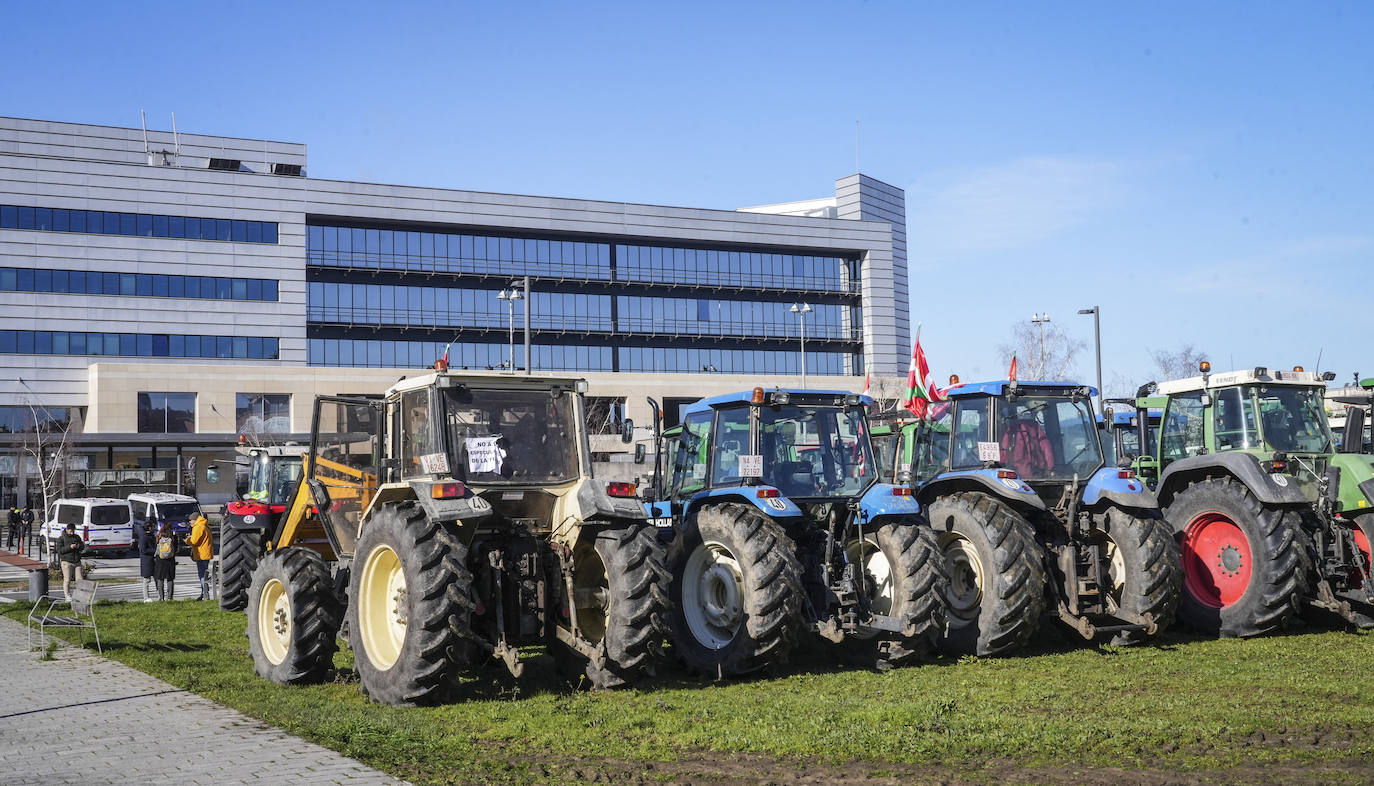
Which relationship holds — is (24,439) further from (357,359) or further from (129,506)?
(129,506)

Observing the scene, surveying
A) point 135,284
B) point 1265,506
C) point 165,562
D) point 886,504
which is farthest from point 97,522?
point 1265,506

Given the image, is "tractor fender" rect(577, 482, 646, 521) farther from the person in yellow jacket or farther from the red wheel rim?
the person in yellow jacket

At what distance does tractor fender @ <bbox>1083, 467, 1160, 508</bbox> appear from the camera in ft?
40.4

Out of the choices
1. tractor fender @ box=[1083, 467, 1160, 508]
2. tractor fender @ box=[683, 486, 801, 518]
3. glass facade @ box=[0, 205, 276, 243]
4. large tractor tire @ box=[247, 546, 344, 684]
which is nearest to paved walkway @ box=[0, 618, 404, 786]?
large tractor tire @ box=[247, 546, 344, 684]

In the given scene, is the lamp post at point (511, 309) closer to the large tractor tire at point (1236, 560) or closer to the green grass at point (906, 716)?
the green grass at point (906, 716)

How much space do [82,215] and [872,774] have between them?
66708 mm

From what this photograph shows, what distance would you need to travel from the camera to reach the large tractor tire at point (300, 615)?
1071 centimetres

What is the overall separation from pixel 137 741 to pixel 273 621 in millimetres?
2967

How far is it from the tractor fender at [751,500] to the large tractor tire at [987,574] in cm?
167

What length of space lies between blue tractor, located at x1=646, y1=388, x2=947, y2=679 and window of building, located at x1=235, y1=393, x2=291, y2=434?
189ft

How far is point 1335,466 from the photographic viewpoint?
13.4 metres

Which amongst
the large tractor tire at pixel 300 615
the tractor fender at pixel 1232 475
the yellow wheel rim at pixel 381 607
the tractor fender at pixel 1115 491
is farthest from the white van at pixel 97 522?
the tractor fender at pixel 1115 491

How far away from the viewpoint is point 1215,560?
1338cm

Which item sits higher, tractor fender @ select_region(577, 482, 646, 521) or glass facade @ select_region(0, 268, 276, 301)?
glass facade @ select_region(0, 268, 276, 301)
